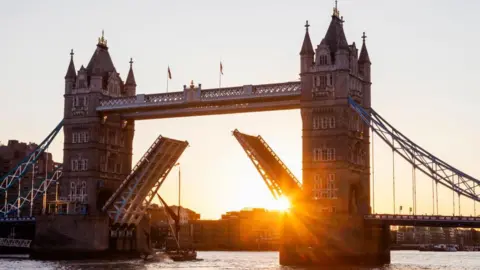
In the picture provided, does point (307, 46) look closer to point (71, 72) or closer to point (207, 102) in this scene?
point (207, 102)

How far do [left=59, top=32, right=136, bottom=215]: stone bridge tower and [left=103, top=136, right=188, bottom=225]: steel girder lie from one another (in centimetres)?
438

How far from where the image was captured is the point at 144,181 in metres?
87.5

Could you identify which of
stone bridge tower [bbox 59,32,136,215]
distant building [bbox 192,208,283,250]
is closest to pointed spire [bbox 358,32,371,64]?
stone bridge tower [bbox 59,32,136,215]

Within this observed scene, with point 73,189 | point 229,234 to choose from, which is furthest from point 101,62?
point 229,234

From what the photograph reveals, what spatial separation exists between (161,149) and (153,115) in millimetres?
7172

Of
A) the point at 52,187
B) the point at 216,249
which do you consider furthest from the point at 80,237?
the point at 216,249

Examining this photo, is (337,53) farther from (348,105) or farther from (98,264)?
(98,264)

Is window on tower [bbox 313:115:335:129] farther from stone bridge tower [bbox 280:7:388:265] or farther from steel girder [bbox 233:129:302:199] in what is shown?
steel girder [bbox 233:129:302:199]

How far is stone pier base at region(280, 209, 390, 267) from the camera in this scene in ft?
252

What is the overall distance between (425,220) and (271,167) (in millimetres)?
14956

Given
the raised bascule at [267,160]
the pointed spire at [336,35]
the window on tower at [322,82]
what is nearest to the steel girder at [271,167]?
the raised bascule at [267,160]

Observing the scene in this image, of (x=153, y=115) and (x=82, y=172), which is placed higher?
(x=153, y=115)

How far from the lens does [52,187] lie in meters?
129

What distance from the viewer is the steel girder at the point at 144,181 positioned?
85.2 metres
